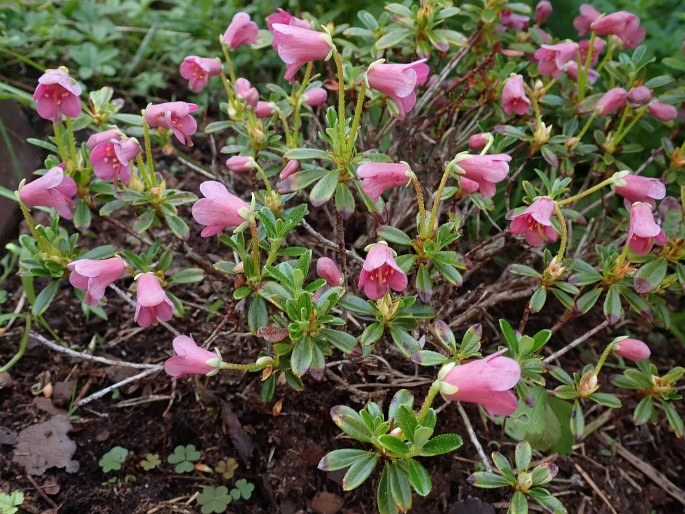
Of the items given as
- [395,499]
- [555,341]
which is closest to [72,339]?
[395,499]

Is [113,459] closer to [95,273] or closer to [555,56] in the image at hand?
[95,273]

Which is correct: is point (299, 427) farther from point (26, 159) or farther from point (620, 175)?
point (26, 159)

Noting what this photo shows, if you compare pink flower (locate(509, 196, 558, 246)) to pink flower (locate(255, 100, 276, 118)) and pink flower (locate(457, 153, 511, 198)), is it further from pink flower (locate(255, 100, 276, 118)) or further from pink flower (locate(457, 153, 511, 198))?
pink flower (locate(255, 100, 276, 118))

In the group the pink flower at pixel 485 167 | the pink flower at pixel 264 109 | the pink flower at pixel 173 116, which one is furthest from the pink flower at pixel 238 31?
the pink flower at pixel 485 167

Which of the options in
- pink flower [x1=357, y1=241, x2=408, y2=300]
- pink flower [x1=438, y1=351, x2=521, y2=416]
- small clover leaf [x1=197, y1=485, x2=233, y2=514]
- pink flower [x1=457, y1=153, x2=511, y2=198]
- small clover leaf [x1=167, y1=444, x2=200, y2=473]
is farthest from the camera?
small clover leaf [x1=167, y1=444, x2=200, y2=473]

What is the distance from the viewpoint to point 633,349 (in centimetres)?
178

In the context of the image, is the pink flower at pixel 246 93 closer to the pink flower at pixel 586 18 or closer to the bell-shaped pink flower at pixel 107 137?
the bell-shaped pink flower at pixel 107 137

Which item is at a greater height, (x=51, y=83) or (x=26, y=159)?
(x=51, y=83)

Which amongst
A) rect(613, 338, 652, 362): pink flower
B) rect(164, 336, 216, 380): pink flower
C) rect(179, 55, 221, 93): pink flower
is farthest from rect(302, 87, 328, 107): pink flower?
rect(613, 338, 652, 362): pink flower

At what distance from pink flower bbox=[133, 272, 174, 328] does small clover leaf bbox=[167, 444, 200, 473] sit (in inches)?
21.5

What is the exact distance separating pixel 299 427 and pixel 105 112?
3.71ft

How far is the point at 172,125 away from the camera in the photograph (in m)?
1.80

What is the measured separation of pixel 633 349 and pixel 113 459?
1.53m

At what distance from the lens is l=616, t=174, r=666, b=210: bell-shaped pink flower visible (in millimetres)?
1748
